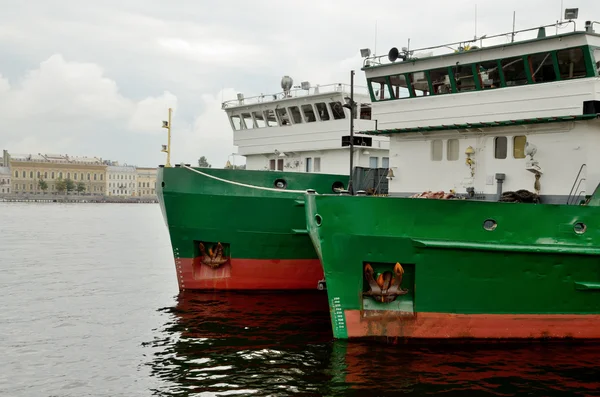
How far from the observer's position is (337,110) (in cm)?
2062

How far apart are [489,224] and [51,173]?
170m

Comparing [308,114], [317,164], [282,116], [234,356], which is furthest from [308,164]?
[234,356]

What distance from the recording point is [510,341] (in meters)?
12.0

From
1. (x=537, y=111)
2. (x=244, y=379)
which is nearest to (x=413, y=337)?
(x=244, y=379)

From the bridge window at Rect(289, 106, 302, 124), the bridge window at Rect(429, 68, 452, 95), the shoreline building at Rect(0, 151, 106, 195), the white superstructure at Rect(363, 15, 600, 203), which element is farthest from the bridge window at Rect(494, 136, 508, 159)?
the shoreline building at Rect(0, 151, 106, 195)

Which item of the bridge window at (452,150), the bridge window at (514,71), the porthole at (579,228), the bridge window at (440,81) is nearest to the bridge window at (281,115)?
the bridge window at (440,81)

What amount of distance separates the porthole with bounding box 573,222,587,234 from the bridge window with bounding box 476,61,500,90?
3.63m

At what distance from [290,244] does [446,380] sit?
753 cm

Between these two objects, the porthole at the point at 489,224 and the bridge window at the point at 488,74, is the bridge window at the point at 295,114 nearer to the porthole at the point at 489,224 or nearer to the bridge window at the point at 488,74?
the bridge window at the point at 488,74

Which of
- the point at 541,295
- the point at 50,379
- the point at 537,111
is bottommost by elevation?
the point at 50,379

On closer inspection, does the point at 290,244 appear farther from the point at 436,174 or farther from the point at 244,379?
the point at 244,379

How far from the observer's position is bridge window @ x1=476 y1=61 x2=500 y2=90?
45.1 feet

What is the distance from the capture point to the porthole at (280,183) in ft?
56.8

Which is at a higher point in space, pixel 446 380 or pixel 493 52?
pixel 493 52
